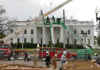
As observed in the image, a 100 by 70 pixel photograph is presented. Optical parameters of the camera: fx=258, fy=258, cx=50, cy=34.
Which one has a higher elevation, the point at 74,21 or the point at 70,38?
the point at 74,21

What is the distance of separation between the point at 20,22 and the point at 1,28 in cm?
2169

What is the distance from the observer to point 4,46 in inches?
1368

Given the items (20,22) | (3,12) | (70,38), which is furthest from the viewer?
(70,38)

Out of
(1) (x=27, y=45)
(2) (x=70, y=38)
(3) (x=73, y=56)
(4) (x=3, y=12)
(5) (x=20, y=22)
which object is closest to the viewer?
(3) (x=73, y=56)

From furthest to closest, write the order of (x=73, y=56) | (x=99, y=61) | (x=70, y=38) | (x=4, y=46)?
(x=70, y=38) < (x=73, y=56) < (x=4, y=46) < (x=99, y=61)

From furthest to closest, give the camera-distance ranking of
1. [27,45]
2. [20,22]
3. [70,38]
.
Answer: [70,38]
[20,22]
[27,45]

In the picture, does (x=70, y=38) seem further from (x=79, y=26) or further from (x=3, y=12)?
(x=3, y=12)

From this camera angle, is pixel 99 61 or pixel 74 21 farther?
pixel 74 21

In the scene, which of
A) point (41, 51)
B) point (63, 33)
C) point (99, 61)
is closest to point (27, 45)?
point (63, 33)

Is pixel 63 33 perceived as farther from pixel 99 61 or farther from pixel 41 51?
pixel 99 61

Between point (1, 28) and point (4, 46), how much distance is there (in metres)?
34.6

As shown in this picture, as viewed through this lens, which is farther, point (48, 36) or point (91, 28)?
point (91, 28)

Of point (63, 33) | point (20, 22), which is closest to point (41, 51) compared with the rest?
point (20, 22)

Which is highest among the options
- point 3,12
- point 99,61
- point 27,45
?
point 3,12
